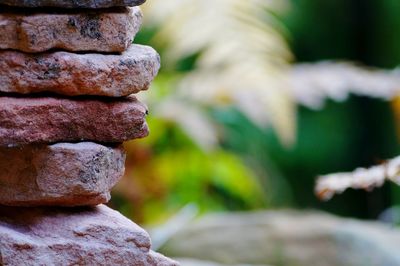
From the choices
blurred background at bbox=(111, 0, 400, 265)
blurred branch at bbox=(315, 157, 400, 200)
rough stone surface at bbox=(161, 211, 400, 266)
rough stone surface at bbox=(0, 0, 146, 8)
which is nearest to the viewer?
rough stone surface at bbox=(0, 0, 146, 8)

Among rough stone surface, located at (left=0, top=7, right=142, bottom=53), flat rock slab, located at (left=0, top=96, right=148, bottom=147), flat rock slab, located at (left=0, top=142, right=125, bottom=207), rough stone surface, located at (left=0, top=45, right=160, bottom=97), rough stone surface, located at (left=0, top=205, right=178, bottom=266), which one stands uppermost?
rough stone surface, located at (left=0, top=7, right=142, bottom=53)

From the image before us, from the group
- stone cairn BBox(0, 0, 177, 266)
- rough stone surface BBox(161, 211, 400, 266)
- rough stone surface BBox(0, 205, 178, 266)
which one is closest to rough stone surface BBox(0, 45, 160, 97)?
stone cairn BBox(0, 0, 177, 266)

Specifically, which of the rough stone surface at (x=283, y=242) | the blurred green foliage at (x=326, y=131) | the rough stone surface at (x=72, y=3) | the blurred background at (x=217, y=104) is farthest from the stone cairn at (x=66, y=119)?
the blurred green foliage at (x=326, y=131)

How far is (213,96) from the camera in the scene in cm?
300

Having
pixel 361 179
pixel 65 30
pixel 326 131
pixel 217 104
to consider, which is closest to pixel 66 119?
pixel 65 30

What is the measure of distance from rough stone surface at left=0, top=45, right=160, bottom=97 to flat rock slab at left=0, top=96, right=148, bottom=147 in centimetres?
2

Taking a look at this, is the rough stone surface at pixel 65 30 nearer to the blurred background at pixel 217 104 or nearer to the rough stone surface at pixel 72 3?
the rough stone surface at pixel 72 3

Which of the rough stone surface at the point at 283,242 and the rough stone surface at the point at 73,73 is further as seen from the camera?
the rough stone surface at the point at 283,242

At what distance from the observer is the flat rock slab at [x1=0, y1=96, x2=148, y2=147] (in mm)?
1093

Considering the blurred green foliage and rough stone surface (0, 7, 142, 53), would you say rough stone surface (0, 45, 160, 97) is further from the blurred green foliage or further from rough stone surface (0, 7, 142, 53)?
the blurred green foliage

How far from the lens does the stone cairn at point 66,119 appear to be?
1099 mm

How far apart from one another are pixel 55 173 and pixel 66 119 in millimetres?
71

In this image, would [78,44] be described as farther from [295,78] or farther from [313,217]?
[295,78]

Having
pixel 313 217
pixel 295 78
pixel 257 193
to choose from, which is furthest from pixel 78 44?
pixel 257 193
